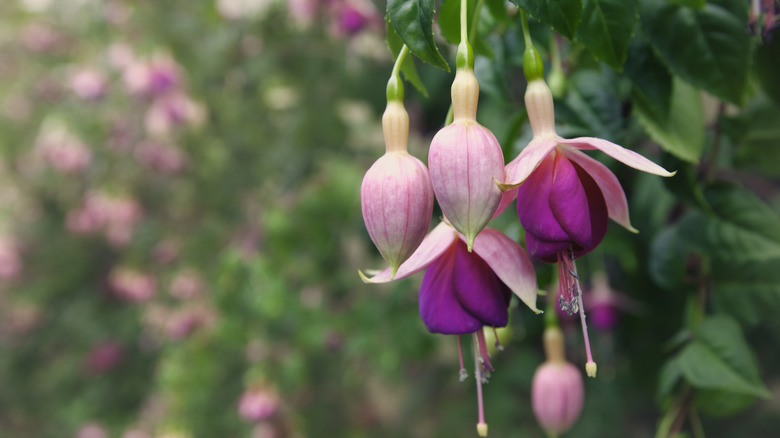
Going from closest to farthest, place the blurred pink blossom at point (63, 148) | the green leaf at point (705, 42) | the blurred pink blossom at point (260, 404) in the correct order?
the green leaf at point (705, 42)
the blurred pink blossom at point (260, 404)
the blurred pink blossom at point (63, 148)

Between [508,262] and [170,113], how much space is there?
4.72 ft

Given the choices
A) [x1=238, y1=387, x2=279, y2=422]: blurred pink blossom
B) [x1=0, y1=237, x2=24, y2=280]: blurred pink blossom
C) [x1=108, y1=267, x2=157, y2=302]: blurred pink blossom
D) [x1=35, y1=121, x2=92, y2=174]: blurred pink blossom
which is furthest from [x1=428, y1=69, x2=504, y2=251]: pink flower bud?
[x1=0, y1=237, x2=24, y2=280]: blurred pink blossom

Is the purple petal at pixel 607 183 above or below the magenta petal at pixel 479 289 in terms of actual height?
above

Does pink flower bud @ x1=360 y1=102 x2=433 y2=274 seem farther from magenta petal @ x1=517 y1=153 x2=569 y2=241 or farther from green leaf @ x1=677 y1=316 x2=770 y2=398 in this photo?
green leaf @ x1=677 y1=316 x2=770 y2=398

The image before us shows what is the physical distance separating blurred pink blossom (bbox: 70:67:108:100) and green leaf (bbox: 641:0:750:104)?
5.44ft

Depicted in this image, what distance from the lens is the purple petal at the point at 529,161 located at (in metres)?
0.27

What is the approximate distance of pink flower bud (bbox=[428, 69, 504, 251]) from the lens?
27 centimetres

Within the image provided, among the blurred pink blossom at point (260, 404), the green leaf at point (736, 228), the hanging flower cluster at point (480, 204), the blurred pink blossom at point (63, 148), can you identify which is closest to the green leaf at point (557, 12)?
the hanging flower cluster at point (480, 204)

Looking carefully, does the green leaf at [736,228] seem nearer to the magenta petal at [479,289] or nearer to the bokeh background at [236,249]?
the bokeh background at [236,249]

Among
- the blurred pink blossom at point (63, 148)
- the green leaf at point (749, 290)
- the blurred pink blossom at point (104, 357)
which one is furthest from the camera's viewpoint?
the blurred pink blossom at point (104, 357)

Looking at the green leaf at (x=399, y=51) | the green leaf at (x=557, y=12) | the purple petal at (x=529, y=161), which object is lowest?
the purple petal at (x=529, y=161)

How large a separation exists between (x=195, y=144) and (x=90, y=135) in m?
0.32

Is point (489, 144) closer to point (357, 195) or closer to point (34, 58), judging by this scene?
point (357, 195)

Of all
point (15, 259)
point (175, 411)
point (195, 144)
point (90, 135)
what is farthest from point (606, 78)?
point (15, 259)
